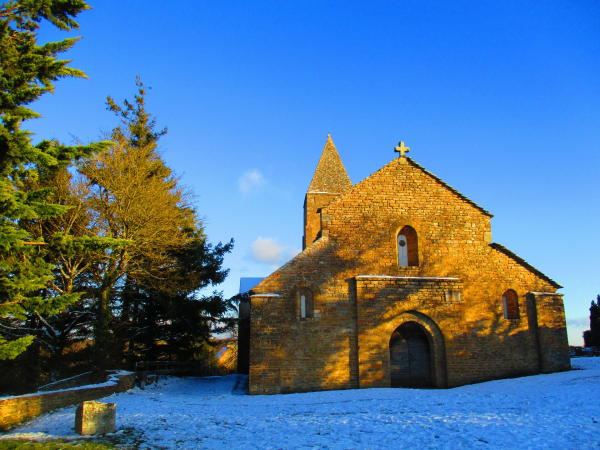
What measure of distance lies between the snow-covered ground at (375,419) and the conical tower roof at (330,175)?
1987 centimetres

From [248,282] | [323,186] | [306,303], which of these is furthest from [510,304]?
[248,282]

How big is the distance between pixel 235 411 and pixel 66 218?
411 inches

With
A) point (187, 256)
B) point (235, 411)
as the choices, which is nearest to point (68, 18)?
point (235, 411)

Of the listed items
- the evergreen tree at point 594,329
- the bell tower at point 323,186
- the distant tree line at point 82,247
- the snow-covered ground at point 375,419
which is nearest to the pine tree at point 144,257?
the distant tree line at point 82,247

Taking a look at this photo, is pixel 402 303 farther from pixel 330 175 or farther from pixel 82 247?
pixel 330 175

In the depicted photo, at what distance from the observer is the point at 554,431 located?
7.63 m

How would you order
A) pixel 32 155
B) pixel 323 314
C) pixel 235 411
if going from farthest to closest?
pixel 323 314, pixel 235 411, pixel 32 155

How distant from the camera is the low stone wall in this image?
962 centimetres

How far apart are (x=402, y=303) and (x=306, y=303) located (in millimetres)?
3605

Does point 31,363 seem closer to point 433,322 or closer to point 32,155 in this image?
point 32,155

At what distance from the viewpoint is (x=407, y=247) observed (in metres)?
16.8

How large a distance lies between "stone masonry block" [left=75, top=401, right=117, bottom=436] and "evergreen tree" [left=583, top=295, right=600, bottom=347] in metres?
33.6

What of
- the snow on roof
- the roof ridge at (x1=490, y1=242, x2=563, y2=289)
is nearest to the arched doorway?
the roof ridge at (x1=490, y1=242, x2=563, y2=289)

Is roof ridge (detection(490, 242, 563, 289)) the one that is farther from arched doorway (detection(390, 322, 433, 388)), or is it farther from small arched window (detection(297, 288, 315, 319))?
small arched window (detection(297, 288, 315, 319))
